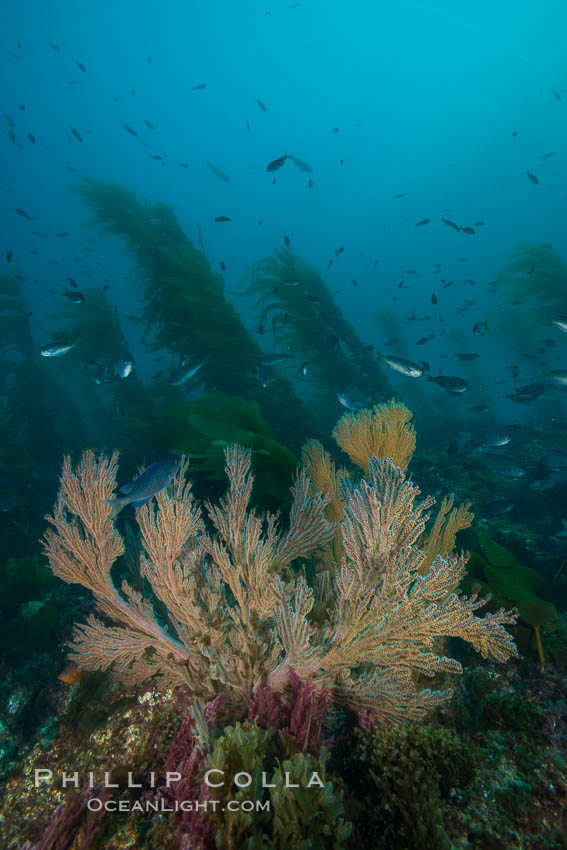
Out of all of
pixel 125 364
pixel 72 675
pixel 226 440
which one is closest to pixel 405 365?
pixel 226 440

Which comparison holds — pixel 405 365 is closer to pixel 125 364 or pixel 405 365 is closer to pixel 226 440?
pixel 226 440

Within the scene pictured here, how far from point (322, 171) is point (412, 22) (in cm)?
3708

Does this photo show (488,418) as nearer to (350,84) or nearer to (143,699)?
(143,699)

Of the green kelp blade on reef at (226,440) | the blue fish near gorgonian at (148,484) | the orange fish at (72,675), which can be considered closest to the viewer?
the blue fish near gorgonian at (148,484)

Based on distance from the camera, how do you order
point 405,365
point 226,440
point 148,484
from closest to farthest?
1. point 148,484
2. point 226,440
3. point 405,365

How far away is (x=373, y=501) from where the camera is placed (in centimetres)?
209

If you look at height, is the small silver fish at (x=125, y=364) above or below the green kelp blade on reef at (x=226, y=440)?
above

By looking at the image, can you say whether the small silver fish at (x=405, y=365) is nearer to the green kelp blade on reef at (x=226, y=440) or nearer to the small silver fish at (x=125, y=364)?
the green kelp blade on reef at (x=226, y=440)

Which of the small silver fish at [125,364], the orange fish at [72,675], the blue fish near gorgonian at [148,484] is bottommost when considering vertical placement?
the orange fish at [72,675]

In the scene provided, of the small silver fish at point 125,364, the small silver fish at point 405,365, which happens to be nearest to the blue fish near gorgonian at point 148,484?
the small silver fish at point 125,364

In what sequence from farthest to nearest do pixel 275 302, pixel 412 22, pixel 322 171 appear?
1. pixel 322 171
2. pixel 412 22
3. pixel 275 302

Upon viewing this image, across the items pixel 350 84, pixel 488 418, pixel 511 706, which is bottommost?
pixel 488 418

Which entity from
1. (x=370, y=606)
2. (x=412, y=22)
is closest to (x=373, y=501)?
(x=370, y=606)

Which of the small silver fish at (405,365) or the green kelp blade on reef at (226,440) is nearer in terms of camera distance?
the green kelp blade on reef at (226,440)
